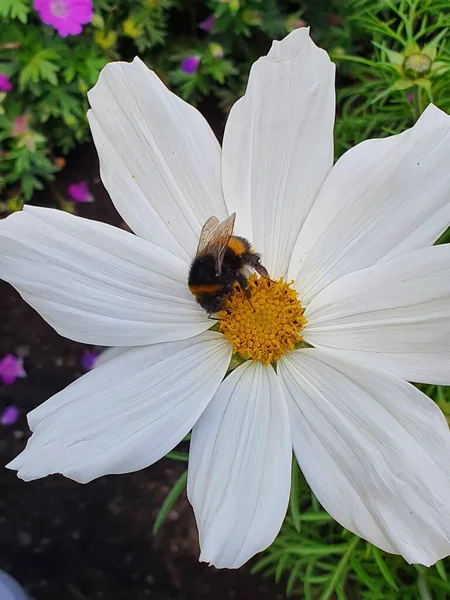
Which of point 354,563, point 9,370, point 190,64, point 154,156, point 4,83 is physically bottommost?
point 354,563

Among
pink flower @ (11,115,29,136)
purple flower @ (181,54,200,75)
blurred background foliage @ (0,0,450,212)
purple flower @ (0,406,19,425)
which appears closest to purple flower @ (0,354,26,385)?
purple flower @ (0,406,19,425)

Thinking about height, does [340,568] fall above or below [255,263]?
below

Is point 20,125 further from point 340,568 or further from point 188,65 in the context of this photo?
point 340,568

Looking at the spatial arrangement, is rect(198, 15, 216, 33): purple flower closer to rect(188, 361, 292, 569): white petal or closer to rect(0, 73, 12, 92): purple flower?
rect(0, 73, 12, 92): purple flower

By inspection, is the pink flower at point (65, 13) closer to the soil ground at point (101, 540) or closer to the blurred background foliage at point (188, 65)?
the blurred background foliage at point (188, 65)

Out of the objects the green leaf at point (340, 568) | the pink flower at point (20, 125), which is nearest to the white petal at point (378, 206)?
the green leaf at point (340, 568)

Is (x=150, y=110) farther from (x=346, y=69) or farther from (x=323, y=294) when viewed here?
(x=346, y=69)

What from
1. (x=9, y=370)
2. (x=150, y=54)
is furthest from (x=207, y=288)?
(x=150, y=54)

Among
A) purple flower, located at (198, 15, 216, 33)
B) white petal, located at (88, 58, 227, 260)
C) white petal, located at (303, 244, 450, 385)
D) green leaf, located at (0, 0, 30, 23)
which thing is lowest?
white petal, located at (303, 244, 450, 385)
